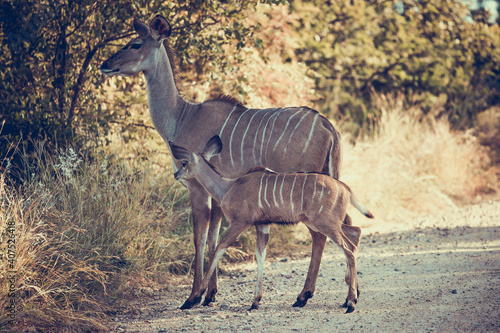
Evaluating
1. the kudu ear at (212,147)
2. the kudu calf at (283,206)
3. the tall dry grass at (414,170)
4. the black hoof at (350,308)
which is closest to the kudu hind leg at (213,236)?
the kudu calf at (283,206)

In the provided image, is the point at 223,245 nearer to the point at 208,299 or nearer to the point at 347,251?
the point at 208,299

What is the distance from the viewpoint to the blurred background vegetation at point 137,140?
5.95m

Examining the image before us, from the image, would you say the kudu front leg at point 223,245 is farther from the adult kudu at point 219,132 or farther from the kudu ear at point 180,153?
the kudu ear at point 180,153

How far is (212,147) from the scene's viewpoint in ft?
20.4

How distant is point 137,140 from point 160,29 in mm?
2369

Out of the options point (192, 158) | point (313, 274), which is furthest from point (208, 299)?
point (192, 158)

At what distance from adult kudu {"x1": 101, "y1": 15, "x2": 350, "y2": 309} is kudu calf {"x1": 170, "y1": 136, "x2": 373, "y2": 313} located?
12.6 inches

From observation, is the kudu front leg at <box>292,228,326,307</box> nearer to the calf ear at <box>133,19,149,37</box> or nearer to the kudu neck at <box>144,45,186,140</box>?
the kudu neck at <box>144,45,186,140</box>

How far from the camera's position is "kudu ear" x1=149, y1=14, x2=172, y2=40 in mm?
6520

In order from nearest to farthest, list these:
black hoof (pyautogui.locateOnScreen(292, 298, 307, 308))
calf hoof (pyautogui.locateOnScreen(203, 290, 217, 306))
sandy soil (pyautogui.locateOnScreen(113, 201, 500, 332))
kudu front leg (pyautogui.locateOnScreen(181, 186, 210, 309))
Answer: sandy soil (pyautogui.locateOnScreen(113, 201, 500, 332)) < black hoof (pyautogui.locateOnScreen(292, 298, 307, 308)) < calf hoof (pyautogui.locateOnScreen(203, 290, 217, 306)) < kudu front leg (pyautogui.locateOnScreen(181, 186, 210, 309))

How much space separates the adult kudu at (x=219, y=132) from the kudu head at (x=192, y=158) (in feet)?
0.74

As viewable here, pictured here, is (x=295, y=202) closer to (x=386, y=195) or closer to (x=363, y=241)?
(x=363, y=241)

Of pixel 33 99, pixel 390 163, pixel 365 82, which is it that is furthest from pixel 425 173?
pixel 33 99

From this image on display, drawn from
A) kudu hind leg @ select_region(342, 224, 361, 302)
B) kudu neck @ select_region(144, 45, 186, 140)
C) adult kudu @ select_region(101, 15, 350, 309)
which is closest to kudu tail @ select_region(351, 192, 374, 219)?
kudu hind leg @ select_region(342, 224, 361, 302)
